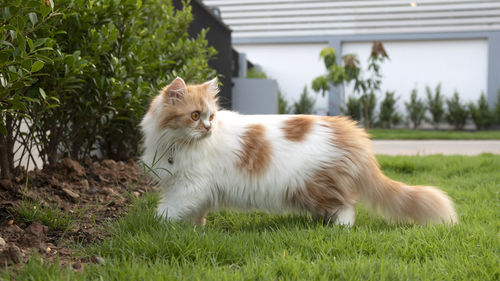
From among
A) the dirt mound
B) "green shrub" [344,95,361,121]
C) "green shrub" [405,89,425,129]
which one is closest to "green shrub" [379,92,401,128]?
"green shrub" [405,89,425,129]

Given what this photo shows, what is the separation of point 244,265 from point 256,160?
833 mm

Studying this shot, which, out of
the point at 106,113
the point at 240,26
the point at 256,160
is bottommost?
the point at 256,160

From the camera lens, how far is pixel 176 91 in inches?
97.8

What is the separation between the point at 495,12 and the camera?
1727 centimetres

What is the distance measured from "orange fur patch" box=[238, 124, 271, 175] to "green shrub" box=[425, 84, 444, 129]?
15826 mm

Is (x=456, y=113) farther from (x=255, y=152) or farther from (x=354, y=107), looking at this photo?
(x=255, y=152)

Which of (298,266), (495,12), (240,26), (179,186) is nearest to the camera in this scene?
(298,266)

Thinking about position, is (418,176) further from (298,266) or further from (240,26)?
(240,26)

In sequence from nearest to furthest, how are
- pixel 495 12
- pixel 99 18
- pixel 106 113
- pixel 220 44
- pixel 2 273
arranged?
pixel 2 273 < pixel 99 18 < pixel 106 113 < pixel 220 44 < pixel 495 12

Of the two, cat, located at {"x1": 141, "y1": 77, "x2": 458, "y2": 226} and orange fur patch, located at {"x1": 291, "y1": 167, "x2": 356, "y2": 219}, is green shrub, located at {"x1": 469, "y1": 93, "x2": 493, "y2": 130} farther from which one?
orange fur patch, located at {"x1": 291, "y1": 167, "x2": 356, "y2": 219}

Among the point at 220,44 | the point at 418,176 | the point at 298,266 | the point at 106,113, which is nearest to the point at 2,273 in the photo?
the point at 298,266

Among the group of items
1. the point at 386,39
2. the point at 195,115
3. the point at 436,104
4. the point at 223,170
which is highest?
the point at 386,39

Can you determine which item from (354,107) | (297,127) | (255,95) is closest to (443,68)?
(354,107)

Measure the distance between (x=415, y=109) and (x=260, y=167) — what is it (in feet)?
51.6
